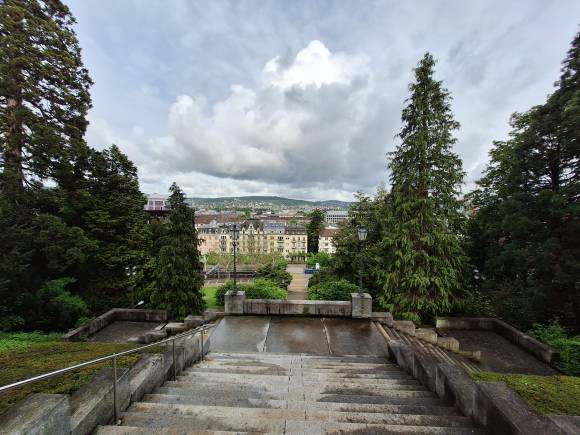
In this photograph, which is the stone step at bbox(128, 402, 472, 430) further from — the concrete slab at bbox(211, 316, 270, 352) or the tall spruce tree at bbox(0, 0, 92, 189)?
the tall spruce tree at bbox(0, 0, 92, 189)

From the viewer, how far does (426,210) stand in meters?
12.1

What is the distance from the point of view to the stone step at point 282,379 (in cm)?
454

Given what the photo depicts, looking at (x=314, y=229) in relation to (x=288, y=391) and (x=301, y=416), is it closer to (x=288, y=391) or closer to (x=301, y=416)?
(x=288, y=391)

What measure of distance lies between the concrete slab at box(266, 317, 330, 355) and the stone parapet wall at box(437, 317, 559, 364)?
228 inches

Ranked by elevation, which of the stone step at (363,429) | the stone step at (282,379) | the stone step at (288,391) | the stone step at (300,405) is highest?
the stone step at (363,429)

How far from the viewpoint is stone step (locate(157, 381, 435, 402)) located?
390cm

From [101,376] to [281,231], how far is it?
89.2m

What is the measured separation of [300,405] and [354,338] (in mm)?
5224

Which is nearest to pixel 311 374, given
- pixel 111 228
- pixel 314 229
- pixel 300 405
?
pixel 300 405

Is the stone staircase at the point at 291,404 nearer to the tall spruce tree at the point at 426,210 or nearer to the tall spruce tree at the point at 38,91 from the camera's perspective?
the tall spruce tree at the point at 426,210

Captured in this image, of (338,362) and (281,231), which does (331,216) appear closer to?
(281,231)

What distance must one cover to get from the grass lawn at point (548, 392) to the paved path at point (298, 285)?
2539cm

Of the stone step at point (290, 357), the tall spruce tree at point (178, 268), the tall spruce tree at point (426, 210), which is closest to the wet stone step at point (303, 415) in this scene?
the stone step at point (290, 357)

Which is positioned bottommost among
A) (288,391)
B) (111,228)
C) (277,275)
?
(277,275)
